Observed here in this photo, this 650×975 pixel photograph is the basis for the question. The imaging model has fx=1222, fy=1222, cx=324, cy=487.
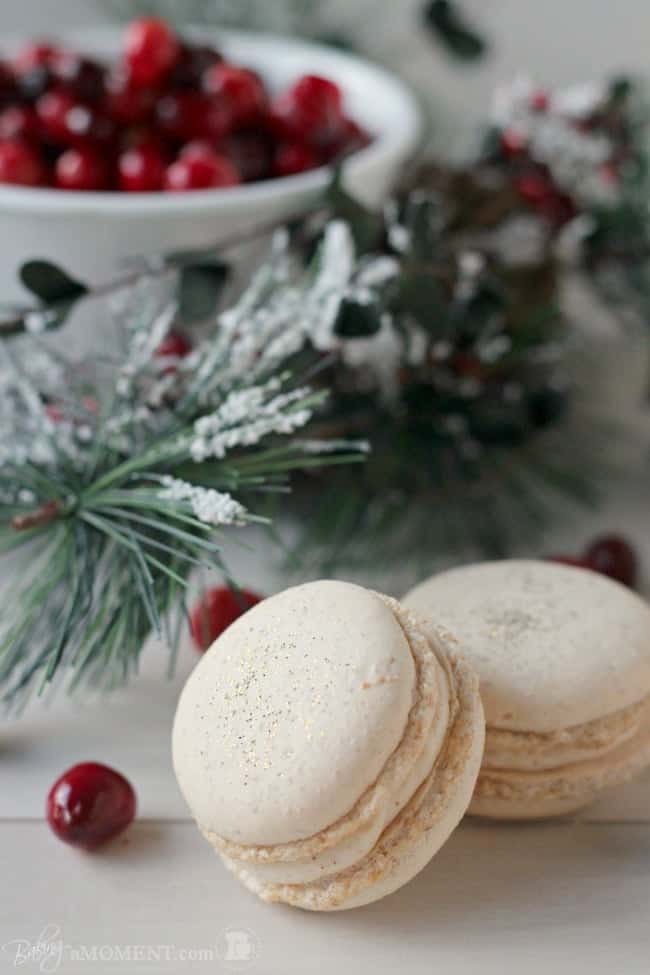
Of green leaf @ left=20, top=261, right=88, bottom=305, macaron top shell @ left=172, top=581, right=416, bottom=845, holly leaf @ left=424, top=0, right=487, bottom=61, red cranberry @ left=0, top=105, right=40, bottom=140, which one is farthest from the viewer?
holly leaf @ left=424, top=0, right=487, bottom=61

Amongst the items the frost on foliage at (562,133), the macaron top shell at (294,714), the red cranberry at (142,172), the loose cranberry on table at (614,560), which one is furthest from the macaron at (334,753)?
the frost on foliage at (562,133)

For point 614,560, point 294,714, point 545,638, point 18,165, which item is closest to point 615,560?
point 614,560

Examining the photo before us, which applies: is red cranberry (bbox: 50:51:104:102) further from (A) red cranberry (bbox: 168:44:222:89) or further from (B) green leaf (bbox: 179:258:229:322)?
(B) green leaf (bbox: 179:258:229:322)

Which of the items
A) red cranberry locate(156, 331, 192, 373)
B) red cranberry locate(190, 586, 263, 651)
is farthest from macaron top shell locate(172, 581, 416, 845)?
red cranberry locate(156, 331, 192, 373)

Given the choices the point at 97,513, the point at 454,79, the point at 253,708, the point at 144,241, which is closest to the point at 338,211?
the point at 144,241

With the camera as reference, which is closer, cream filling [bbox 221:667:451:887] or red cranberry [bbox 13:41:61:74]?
cream filling [bbox 221:667:451:887]

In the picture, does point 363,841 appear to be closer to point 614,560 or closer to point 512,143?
point 614,560

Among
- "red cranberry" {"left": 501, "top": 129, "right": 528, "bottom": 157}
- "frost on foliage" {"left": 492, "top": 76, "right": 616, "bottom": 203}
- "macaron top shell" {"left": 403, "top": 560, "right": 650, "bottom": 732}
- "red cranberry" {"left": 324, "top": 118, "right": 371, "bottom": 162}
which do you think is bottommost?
"macaron top shell" {"left": 403, "top": 560, "right": 650, "bottom": 732}
